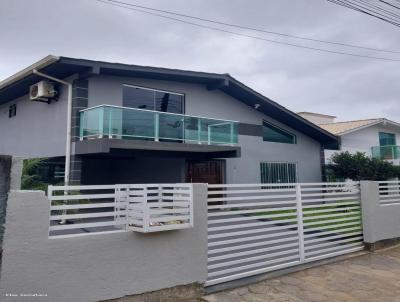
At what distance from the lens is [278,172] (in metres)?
Answer: 15.8

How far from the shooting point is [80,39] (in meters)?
10.9

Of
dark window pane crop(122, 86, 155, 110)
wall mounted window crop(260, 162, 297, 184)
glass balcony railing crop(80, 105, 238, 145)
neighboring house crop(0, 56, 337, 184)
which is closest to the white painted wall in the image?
neighboring house crop(0, 56, 337, 184)

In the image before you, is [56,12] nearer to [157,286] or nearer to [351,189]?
[157,286]

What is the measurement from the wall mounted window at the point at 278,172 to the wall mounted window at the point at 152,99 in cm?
490

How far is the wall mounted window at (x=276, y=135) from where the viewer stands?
15.7 meters

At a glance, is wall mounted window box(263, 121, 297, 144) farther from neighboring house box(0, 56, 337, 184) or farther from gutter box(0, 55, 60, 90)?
gutter box(0, 55, 60, 90)

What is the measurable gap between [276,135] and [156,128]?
7.46 m

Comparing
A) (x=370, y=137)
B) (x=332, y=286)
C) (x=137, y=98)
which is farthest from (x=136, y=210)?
(x=370, y=137)

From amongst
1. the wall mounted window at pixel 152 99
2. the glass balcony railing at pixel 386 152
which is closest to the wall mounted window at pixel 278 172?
the wall mounted window at pixel 152 99

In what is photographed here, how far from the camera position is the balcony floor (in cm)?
935

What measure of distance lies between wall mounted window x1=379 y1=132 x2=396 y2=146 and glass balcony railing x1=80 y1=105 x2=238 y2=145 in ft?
49.2

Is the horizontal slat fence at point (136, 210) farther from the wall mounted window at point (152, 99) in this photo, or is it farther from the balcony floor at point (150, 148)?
the wall mounted window at point (152, 99)

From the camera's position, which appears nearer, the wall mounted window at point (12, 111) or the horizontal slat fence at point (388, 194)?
the horizontal slat fence at point (388, 194)

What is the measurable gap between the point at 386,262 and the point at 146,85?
354 inches
